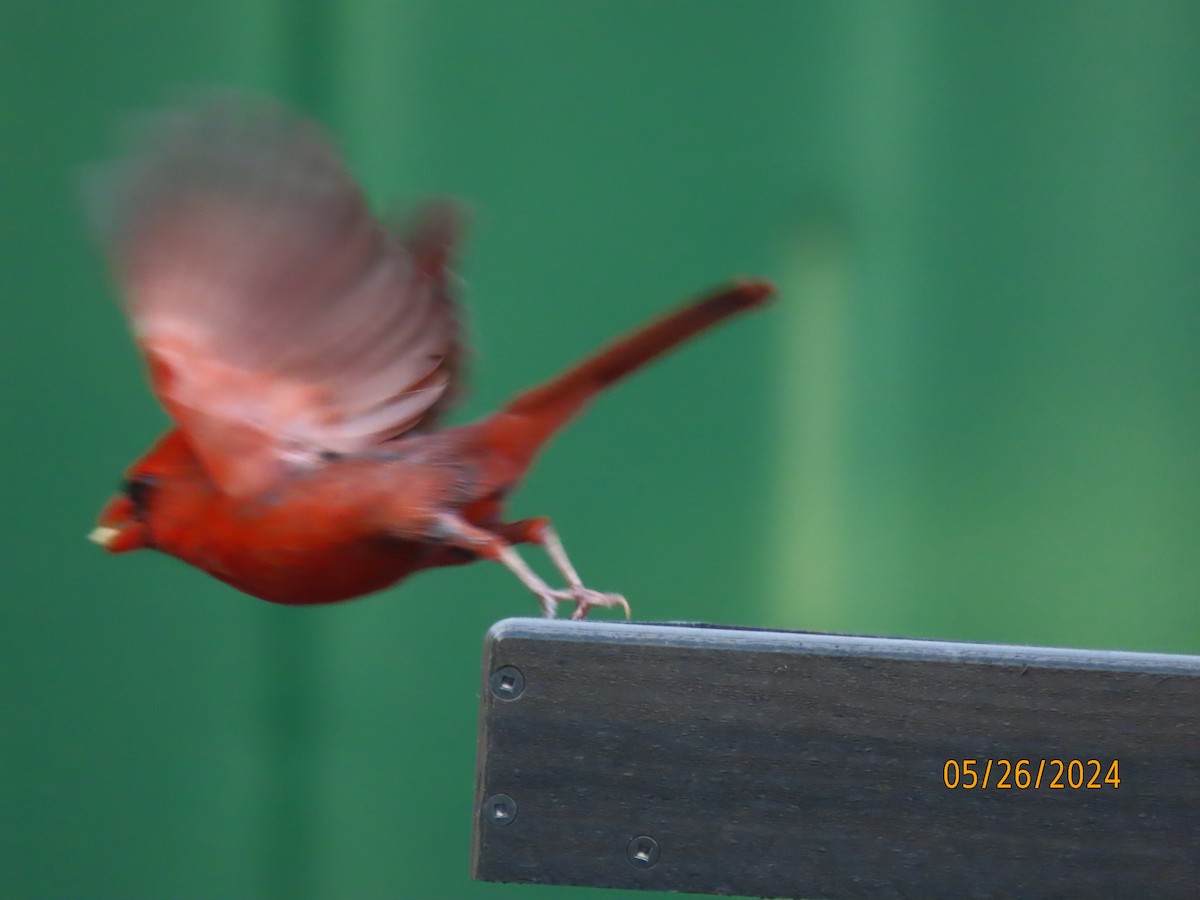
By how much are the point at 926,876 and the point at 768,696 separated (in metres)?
0.19

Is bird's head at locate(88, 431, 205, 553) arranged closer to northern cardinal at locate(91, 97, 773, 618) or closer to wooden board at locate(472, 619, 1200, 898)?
northern cardinal at locate(91, 97, 773, 618)

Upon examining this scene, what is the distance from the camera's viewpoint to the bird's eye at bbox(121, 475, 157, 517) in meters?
1.69

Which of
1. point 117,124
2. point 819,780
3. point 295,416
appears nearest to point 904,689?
point 819,780

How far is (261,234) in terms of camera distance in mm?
1690

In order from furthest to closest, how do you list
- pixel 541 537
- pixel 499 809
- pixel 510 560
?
pixel 541 537
pixel 510 560
pixel 499 809

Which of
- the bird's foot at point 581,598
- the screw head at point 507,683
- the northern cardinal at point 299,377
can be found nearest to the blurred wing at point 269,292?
the northern cardinal at point 299,377

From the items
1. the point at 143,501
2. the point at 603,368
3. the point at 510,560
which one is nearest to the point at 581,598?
the point at 510,560

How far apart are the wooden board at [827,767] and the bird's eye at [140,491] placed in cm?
63

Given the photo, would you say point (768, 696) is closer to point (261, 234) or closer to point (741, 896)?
point (741, 896)

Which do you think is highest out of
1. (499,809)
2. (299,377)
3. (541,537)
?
(299,377)

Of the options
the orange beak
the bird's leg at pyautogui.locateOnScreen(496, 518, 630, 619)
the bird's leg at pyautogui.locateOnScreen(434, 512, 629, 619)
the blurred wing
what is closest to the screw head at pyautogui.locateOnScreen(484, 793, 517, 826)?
the bird's leg at pyautogui.locateOnScreen(434, 512, 629, 619)

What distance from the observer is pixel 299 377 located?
5.76 ft

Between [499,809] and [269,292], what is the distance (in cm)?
76
